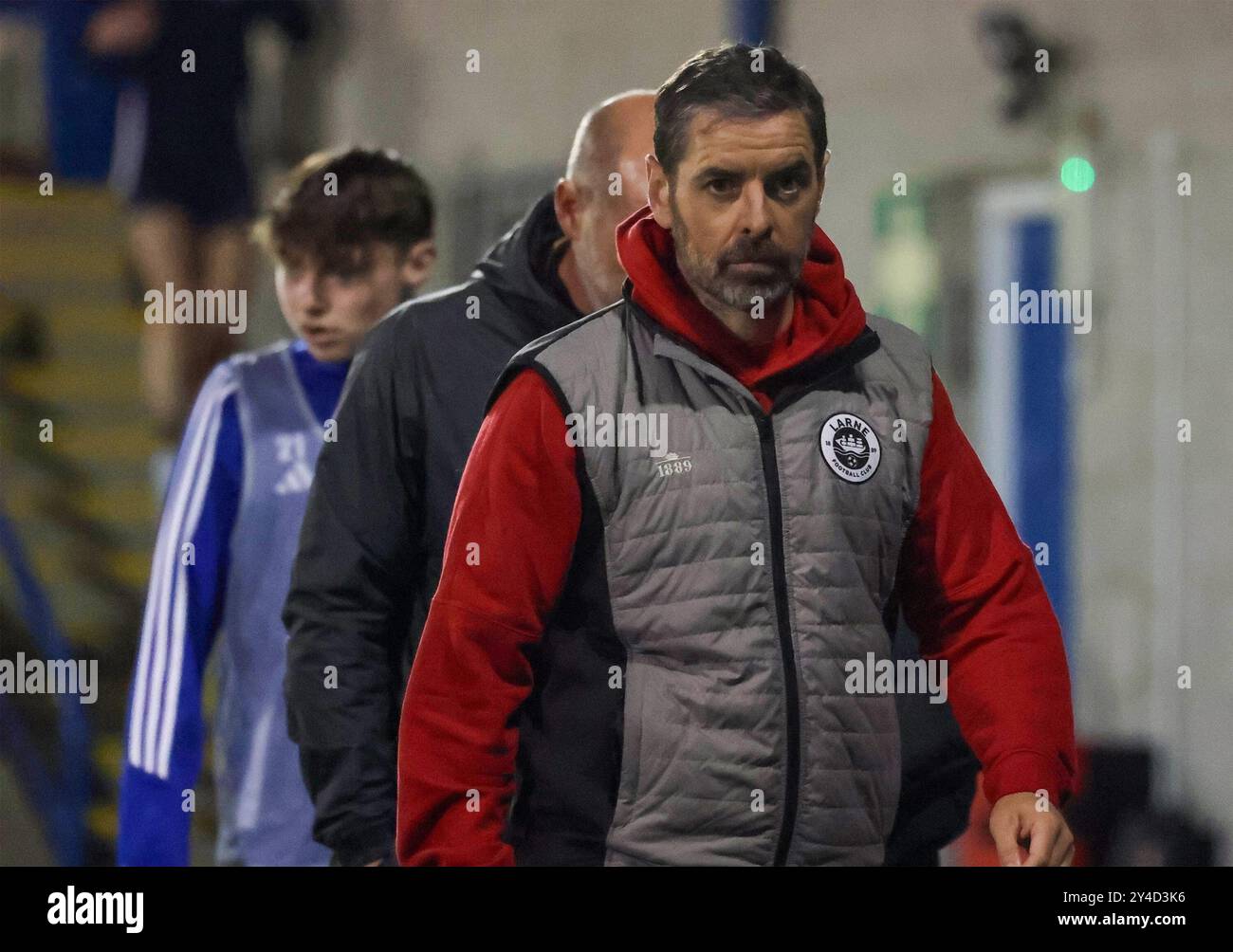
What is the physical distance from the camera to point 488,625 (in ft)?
8.48

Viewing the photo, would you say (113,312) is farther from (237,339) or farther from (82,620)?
(82,620)

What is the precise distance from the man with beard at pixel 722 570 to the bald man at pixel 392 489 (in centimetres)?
32

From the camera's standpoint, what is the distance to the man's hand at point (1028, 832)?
→ 2617mm

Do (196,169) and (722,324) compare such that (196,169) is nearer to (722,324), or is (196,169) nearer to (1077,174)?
(1077,174)

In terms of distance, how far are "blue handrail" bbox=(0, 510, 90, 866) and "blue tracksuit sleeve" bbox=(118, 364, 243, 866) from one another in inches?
84.5

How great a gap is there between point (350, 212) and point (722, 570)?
48.4 inches

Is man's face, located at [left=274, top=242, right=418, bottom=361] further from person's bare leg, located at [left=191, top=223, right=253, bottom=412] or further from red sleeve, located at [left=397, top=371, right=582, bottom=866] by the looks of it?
person's bare leg, located at [left=191, top=223, right=253, bottom=412]

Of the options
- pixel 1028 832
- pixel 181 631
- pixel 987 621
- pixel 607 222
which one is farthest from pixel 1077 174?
pixel 1028 832

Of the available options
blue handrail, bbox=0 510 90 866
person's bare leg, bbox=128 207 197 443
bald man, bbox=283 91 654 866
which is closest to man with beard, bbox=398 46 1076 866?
bald man, bbox=283 91 654 866

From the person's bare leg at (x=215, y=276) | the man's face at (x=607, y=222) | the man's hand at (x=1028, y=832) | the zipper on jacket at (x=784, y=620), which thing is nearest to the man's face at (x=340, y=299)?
the man's face at (x=607, y=222)

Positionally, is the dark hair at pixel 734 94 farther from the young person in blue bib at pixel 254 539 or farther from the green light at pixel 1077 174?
the green light at pixel 1077 174

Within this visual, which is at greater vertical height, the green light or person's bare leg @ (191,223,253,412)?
the green light

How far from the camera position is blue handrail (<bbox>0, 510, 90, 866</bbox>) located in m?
5.56

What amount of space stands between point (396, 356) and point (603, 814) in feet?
2.56
